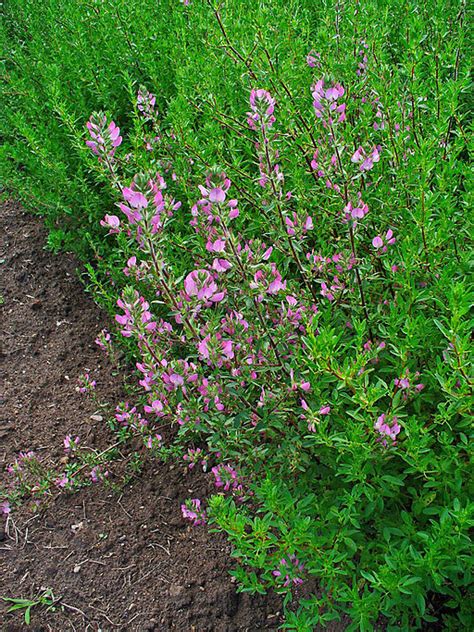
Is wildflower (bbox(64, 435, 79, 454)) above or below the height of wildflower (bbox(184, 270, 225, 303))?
below

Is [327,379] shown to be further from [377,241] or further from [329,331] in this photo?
[377,241]

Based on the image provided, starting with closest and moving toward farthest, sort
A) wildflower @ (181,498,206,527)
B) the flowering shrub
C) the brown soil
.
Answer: the flowering shrub
wildflower @ (181,498,206,527)
the brown soil

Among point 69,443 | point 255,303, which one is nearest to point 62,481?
point 69,443

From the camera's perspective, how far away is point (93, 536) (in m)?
2.89

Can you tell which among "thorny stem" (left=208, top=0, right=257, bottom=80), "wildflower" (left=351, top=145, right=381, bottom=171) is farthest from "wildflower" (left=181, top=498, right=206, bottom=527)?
"thorny stem" (left=208, top=0, right=257, bottom=80)

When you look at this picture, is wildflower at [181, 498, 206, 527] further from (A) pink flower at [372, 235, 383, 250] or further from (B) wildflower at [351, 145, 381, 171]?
(B) wildflower at [351, 145, 381, 171]

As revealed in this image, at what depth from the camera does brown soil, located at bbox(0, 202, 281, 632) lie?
2.61 meters

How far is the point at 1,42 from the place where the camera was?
15.7 feet

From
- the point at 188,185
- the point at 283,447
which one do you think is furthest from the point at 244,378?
the point at 188,185

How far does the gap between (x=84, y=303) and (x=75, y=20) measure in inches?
77.8

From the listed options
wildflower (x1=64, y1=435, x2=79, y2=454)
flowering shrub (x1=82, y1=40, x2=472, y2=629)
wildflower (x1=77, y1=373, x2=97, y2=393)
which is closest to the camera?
flowering shrub (x1=82, y1=40, x2=472, y2=629)

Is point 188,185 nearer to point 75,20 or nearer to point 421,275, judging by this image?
point 421,275

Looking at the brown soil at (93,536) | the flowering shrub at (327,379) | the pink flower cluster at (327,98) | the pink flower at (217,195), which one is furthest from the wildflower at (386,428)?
the brown soil at (93,536)

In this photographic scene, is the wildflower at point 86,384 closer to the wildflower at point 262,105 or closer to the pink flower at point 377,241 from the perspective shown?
the pink flower at point 377,241
